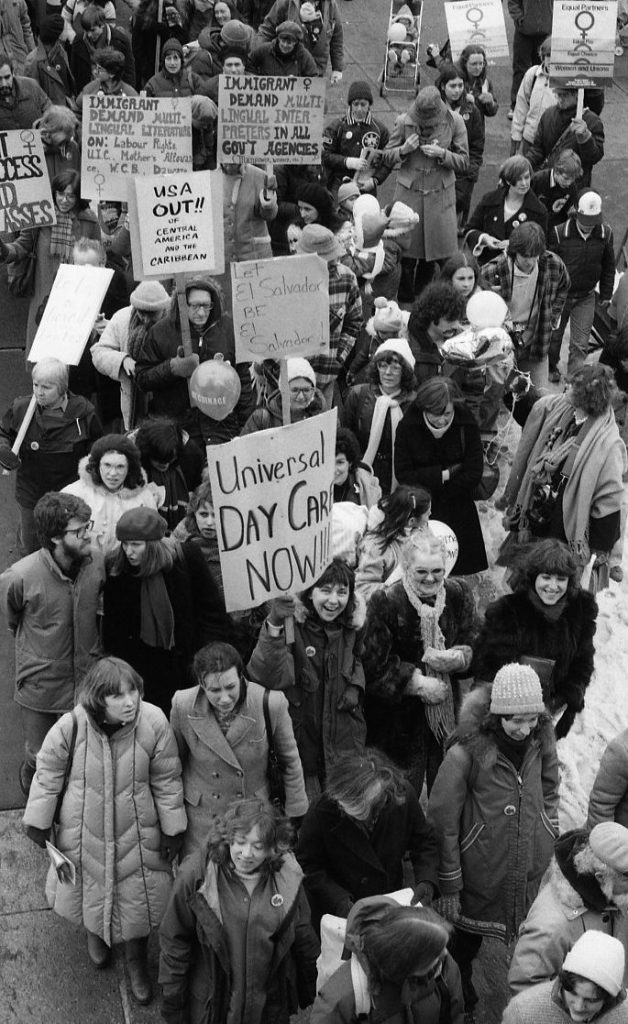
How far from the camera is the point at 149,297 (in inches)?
302

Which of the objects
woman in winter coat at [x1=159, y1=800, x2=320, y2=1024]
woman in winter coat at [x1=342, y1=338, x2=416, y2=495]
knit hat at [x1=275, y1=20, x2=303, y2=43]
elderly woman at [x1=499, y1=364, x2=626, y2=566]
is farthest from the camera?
knit hat at [x1=275, y1=20, x2=303, y2=43]

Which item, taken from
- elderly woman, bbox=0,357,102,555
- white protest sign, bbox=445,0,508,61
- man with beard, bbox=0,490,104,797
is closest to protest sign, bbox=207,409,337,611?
man with beard, bbox=0,490,104,797

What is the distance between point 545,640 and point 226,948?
1948mm

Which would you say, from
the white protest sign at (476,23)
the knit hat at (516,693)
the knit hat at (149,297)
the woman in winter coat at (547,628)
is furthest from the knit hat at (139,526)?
the white protest sign at (476,23)

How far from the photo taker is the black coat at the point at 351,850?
4.86m

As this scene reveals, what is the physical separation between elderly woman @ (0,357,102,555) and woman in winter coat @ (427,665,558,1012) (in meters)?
2.71

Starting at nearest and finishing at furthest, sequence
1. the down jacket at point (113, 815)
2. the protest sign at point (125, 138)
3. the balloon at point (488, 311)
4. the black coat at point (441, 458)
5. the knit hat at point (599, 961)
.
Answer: the knit hat at point (599, 961)
the down jacket at point (113, 815)
the black coat at point (441, 458)
the balloon at point (488, 311)
the protest sign at point (125, 138)

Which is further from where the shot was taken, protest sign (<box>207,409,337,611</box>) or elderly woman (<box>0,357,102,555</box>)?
elderly woman (<box>0,357,102,555</box>)

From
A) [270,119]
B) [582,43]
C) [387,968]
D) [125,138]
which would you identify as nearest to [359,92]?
[270,119]

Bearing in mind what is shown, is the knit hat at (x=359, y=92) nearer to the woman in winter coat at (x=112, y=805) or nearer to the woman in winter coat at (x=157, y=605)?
the woman in winter coat at (x=157, y=605)

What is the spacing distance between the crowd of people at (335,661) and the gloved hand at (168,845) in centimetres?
1

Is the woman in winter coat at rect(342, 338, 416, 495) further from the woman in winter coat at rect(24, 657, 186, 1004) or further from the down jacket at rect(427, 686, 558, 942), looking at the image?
the woman in winter coat at rect(24, 657, 186, 1004)

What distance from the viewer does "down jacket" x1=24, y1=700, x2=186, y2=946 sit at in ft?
16.6

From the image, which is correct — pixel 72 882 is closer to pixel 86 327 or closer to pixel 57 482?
pixel 57 482
